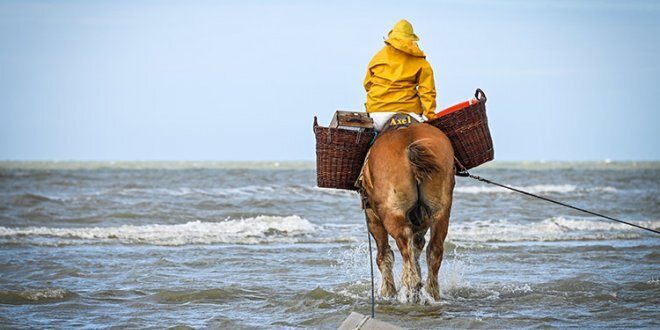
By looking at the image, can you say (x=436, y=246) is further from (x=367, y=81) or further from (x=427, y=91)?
(x=367, y=81)

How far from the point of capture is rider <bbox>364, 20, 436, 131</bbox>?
784 centimetres

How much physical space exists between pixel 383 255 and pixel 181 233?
27.3 ft

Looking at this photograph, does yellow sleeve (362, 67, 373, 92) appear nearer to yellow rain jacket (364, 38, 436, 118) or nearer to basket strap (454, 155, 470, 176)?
yellow rain jacket (364, 38, 436, 118)

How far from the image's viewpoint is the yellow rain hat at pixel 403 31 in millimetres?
7832

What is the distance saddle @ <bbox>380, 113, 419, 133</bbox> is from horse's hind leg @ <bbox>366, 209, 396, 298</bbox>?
0.78 metres

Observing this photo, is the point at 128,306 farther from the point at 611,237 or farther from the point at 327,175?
the point at 611,237

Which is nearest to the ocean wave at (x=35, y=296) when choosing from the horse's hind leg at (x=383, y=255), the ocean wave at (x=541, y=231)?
the horse's hind leg at (x=383, y=255)

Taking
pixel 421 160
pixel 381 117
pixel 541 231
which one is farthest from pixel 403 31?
pixel 541 231

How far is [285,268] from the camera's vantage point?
433 inches

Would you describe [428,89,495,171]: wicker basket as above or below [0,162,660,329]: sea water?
above

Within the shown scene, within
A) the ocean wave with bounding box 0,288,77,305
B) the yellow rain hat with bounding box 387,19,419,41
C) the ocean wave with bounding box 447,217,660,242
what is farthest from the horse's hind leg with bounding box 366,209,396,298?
the ocean wave with bounding box 447,217,660,242

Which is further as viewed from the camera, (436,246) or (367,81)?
(367,81)

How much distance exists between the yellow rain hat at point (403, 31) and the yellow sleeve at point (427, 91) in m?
0.30

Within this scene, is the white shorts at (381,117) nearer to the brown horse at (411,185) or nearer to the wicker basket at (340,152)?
the wicker basket at (340,152)
